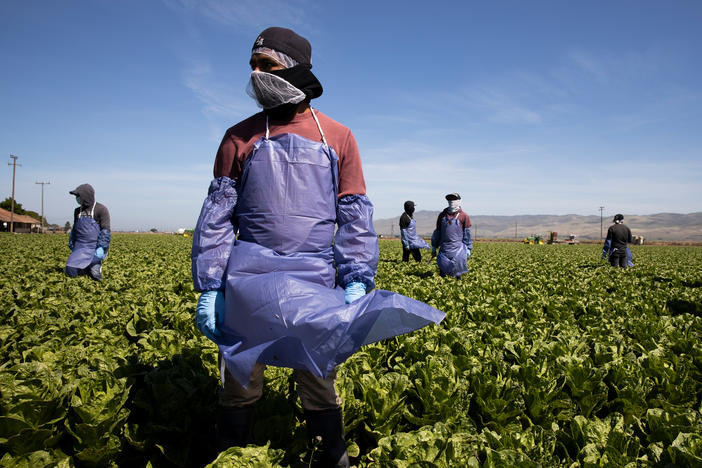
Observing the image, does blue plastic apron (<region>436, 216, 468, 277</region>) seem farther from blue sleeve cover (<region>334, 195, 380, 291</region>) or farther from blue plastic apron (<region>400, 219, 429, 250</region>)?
blue sleeve cover (<region>334, 195, 380, 291</region>)

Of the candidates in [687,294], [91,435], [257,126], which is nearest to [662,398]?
[257,126]

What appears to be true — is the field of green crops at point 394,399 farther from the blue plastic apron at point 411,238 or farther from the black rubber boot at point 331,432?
the blue plastic apron at point 411,238

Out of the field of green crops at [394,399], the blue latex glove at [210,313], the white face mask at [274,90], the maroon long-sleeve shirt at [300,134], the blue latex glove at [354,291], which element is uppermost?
the white face mask at [274,90]

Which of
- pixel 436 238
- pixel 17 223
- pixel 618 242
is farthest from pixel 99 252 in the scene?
pixel 17 223

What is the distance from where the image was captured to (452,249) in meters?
9.37

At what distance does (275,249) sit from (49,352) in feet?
10.5

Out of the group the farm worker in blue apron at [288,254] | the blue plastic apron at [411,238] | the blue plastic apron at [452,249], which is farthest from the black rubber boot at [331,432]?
the blue plastic apron at [411,238]

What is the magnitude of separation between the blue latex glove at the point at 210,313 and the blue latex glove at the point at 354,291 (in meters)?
0.60

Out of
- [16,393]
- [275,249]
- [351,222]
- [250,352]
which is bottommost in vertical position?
[16,393]

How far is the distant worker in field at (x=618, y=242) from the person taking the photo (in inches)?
508

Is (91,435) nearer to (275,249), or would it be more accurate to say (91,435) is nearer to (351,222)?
(275,249)

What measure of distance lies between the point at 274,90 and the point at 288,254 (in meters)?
0.83

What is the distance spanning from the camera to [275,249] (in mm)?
1964

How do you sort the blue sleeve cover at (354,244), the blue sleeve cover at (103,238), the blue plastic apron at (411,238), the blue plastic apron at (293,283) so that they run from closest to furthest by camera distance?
the blue plastic apron at (293,283) → the blue sleeve cover at (354,244) → the blue sleeve cover at (103,238) → the blue plastic apron at (411,238)
